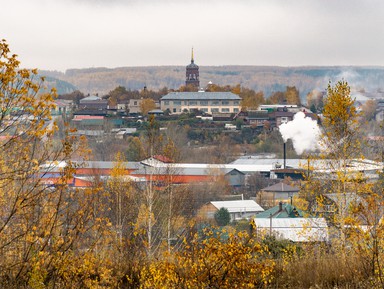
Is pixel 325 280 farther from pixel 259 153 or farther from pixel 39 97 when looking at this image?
pixel 259 153

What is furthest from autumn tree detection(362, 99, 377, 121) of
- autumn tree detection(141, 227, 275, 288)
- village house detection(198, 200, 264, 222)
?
autumn tree detection(141, 227, 275, 288)

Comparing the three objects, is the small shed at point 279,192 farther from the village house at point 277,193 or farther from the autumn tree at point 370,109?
the autumn tree at point 370,109

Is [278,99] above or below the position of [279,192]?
above

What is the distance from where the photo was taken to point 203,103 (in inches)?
2373

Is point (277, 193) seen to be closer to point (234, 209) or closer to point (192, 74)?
point (234, 209)

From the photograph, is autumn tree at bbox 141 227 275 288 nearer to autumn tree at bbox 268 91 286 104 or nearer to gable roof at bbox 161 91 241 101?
gable roof at bbox 161 91 241 101

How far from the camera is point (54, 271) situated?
5.99 metres

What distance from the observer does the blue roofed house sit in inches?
2334

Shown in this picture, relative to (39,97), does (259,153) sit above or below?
below

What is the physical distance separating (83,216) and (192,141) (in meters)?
39.2

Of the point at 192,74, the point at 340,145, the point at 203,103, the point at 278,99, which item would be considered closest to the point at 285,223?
the point at 340,145

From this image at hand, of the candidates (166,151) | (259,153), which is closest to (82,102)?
(259,153)

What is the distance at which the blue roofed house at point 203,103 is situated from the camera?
194 feet

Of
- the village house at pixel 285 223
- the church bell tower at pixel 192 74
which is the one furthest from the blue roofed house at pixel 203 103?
the village house at pixel 285 223
